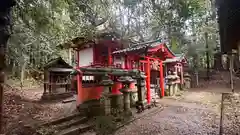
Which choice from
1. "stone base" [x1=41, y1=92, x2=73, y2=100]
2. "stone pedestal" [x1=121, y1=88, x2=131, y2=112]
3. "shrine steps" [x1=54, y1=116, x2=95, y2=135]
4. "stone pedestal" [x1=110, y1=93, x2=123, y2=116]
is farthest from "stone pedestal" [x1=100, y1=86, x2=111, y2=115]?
"stone base" [x1=41, y1=92, x2=73, y2=100]

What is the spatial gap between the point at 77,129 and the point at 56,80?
623cm

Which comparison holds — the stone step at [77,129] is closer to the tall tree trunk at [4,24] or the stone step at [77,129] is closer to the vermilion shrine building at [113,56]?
the vermilion shrine building at [113,56]

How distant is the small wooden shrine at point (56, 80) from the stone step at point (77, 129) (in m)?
4.95

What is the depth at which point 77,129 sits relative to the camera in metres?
5.55

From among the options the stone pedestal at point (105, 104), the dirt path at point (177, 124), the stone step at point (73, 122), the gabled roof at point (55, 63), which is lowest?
the dirt path at point (177, 124)

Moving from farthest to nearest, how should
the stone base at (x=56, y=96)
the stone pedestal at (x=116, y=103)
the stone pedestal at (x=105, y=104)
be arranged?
the stone base at (x=56, y=96), the stone pedestal at (x=116, y=103), the stone pedestal at (x=105, y=104)

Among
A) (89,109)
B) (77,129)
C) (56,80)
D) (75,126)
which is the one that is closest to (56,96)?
(56,80)

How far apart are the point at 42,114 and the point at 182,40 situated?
18.5 meters

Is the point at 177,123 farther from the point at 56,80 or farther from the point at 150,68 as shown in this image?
the point at 56,80

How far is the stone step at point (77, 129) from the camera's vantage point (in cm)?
527

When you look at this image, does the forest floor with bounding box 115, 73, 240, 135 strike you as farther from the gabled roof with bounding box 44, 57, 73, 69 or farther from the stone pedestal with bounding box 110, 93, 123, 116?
the gabled roof with bounding box 44, 57, 73, 69

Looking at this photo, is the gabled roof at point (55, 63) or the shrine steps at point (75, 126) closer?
the shrine steps at point (75, 126)

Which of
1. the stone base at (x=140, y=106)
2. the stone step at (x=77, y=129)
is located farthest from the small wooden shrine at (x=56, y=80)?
the stone base at (x=140, y=106)

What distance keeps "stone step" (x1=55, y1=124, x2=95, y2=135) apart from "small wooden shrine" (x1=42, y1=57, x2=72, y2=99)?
4.95 meters
